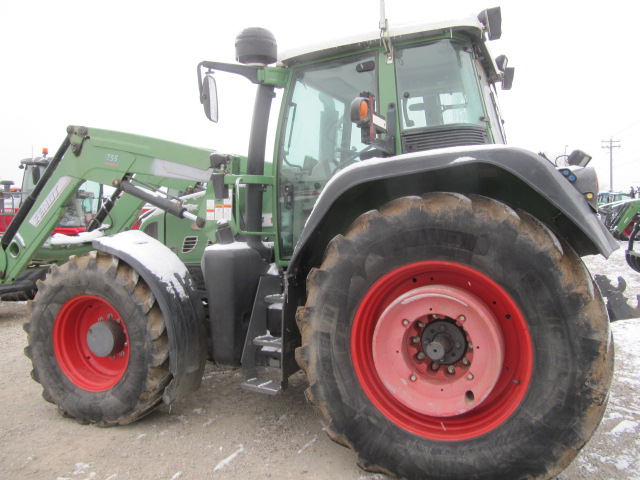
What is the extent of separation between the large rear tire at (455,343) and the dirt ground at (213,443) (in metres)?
0.44

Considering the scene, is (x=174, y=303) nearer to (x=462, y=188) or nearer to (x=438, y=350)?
(x=438, y=350)

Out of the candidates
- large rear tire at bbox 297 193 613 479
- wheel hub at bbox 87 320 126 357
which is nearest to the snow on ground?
large rear tire at bbox 297 193 613 479

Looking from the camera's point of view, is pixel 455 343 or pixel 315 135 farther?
pixel 315 135

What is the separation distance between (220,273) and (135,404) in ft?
3.31

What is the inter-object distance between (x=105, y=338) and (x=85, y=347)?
408 mm

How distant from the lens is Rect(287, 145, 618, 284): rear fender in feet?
7.26

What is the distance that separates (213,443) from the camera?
2986 mm

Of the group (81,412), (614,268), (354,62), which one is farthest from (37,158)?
(614,268)

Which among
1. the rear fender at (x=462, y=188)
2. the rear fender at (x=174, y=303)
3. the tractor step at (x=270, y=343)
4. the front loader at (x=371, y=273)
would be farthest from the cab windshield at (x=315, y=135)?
the rear fender at (x=174, y=303)

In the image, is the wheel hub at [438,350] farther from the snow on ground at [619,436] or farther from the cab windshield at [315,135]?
the cab windshield at [315,135]

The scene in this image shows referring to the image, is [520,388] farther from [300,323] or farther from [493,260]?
[300,323]

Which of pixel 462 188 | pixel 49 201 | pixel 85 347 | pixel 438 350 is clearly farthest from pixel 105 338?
pixel 462 188

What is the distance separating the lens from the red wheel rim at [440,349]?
2.27m

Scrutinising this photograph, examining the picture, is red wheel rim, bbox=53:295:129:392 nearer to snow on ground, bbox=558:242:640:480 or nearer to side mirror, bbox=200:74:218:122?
side mirror, bbox=200:74:218:122
